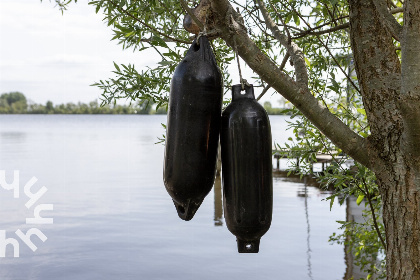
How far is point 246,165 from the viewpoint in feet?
5.59

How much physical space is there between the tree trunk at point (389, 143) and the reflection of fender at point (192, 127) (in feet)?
3.21

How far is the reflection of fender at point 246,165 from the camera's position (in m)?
1.70

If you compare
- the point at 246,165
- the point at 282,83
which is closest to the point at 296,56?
the point at 282,83

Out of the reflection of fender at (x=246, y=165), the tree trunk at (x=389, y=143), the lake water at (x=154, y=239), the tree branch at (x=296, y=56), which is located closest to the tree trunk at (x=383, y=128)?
the tree trunk at (x=389, y=143)

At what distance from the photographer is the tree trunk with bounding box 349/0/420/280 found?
2387 mm

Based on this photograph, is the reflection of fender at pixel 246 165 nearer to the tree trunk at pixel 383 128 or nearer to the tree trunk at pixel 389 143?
the tree trunk at pixel 383 128

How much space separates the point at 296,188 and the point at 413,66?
19.2m

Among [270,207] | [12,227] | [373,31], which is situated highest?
[373,31]

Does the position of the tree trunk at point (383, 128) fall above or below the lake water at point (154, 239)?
above

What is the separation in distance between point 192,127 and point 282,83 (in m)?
0.75

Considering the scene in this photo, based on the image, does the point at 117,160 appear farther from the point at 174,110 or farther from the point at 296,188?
the point at 174,110

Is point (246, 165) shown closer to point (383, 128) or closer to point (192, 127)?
point (192, 127)

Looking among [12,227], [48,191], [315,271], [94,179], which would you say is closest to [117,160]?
[94,179]

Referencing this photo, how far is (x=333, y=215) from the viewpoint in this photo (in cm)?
1634
